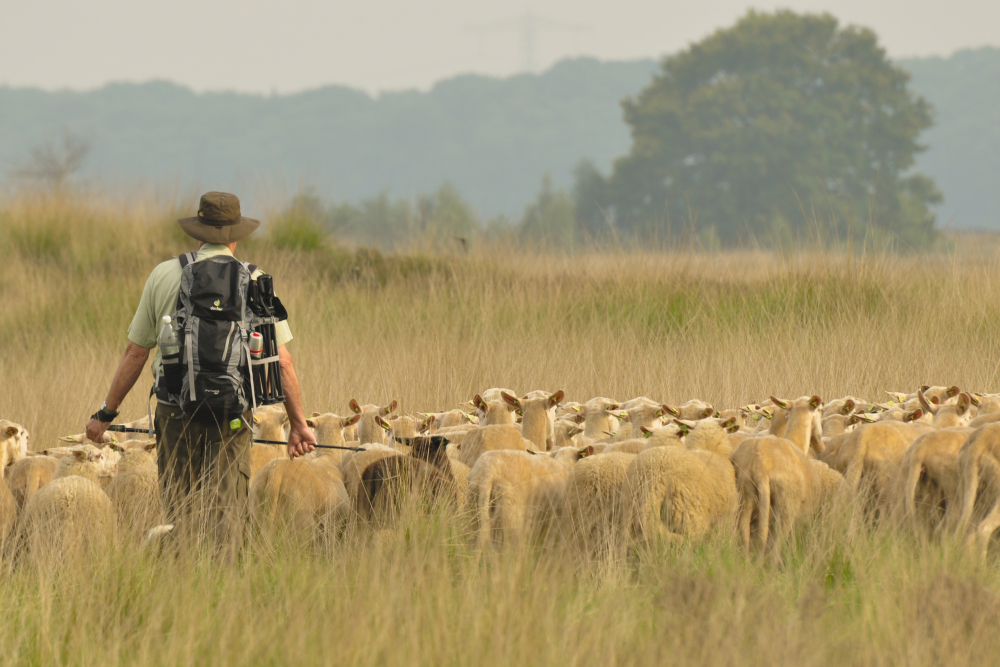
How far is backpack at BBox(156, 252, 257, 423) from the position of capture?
16.0 feet

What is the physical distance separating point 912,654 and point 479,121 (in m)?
182

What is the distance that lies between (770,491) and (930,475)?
36.5 inches

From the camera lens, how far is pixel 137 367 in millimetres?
5133

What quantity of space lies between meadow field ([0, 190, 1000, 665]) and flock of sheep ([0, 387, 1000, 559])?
166mm

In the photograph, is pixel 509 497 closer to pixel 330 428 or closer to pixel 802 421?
pixel 802 421

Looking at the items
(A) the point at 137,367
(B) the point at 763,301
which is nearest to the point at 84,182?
(B) the point at 763,301

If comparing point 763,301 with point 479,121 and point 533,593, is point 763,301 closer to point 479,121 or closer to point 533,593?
point 533,593

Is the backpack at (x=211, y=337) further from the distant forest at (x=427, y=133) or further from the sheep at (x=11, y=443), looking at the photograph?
the distant forest at (x=427, y=133)

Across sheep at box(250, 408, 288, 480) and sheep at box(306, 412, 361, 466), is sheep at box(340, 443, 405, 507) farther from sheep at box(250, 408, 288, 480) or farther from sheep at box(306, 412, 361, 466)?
sheep at box(306, 412, 361, 466)

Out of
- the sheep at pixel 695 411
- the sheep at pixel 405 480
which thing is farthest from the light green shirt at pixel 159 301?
the sheep at pixel 695 411

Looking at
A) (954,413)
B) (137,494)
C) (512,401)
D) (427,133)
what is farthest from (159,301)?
(427,133)

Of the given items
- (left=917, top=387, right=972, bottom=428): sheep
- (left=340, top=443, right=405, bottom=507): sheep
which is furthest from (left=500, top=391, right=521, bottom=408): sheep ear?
(left=917, top=387, right=972, bottom=428): sheep

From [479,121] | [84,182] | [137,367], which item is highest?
[479,121]

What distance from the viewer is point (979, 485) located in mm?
5164
